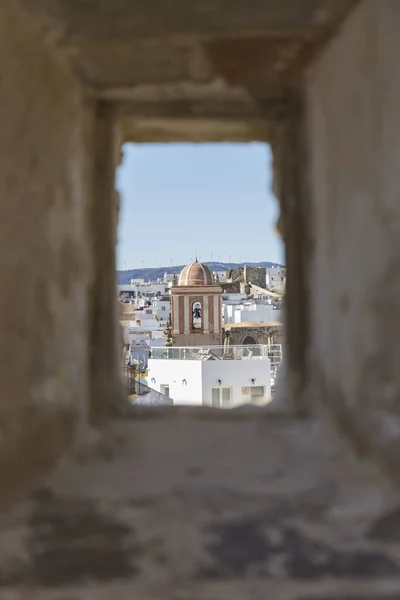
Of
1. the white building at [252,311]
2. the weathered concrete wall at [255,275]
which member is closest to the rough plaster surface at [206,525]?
the white building at [252,311]

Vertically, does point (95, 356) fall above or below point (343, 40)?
below

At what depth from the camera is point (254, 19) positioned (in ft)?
4.11

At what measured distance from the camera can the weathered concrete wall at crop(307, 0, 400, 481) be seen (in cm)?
107

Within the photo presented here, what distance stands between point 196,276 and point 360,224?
17090 mm

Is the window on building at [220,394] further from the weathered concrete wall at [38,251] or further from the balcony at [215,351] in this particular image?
the weathered concrete wall at [38,251]

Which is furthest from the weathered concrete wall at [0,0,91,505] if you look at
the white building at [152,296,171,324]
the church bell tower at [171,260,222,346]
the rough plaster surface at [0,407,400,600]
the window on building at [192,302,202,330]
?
the white building at [152,296,171,324]

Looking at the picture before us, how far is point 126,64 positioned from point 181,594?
4.06 ft

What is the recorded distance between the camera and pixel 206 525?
1068 mm

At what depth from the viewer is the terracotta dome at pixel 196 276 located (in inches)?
719

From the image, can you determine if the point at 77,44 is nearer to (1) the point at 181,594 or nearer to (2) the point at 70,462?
(2) the point at 70,462

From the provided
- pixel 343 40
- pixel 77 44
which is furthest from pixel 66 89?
pixel 343 40

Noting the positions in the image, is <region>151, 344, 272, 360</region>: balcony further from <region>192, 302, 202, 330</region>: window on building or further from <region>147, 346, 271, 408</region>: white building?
<region>192, 302, 202, 330</region>: window on building

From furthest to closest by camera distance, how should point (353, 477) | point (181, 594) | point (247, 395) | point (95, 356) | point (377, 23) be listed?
point (247, 395) < point (95, 356) < point (353, 477) < point (377, 23) < point (181, 594)

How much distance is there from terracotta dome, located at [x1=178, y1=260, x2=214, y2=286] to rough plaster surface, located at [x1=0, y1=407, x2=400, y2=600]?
1669cm
